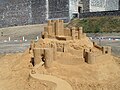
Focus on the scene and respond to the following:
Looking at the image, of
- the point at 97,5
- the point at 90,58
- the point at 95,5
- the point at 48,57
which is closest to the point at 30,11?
the point at 95,5

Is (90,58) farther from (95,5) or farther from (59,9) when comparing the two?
(95,5)

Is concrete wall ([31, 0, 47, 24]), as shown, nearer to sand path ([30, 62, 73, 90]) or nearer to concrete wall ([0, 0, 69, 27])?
concrete wall ([0, 0, 69, 27])

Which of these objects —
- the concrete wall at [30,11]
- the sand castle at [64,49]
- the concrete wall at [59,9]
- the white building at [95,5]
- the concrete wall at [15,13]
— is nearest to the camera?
the sand castle at [64,49]

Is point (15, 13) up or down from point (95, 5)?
down

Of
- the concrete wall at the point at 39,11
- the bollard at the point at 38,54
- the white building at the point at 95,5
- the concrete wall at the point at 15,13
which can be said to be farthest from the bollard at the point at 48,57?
the concrete wall at the point at 15,13

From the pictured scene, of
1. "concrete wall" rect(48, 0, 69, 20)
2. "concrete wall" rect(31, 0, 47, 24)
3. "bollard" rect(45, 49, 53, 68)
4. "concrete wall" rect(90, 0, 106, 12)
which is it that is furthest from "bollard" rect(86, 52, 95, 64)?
→ "concrete wall" rect(90, 0, 106, 12)

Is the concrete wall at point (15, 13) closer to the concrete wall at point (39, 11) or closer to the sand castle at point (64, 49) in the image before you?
the concrete wall at point (39, 11)

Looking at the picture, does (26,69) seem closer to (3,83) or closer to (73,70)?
(3,83)

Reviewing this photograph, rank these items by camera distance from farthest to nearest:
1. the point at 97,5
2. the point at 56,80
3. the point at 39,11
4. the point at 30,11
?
1. the point at 30,11
2. the point at 97,5
3. the point at 39,11
4. the point at 56,80

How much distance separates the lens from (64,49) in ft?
57.6

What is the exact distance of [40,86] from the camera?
46.6ft

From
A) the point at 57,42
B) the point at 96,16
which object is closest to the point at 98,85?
the point at 57,42

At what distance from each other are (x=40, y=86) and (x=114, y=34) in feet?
78.3

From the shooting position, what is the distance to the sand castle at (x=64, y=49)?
16330 millimetres
